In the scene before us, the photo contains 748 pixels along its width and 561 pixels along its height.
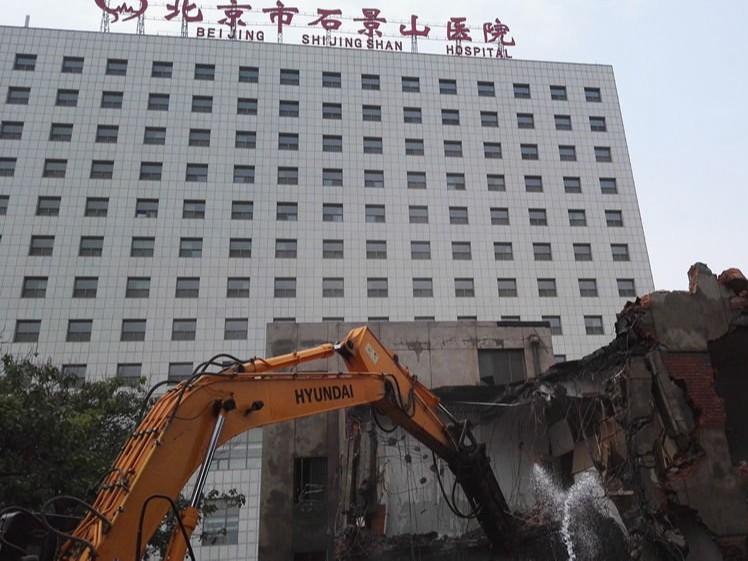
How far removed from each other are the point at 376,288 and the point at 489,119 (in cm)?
1583

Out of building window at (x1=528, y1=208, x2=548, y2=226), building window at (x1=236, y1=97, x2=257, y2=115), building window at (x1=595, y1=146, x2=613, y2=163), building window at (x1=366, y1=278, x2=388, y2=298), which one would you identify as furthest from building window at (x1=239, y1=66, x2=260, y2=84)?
building window at (x1=595, y1=146, x2=613, y2=163)

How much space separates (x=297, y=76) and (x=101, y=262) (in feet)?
60.5

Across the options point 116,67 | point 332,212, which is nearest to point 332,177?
point 332,212

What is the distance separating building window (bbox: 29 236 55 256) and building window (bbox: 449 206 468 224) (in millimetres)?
24839

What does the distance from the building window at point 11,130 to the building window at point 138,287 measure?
12.3 metres

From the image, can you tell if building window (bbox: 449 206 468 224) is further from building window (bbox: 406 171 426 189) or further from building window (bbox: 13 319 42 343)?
building window (bbox: 13 319 42 343)

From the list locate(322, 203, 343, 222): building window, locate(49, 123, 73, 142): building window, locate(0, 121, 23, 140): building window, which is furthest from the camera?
locate(322, 203, 343, 222): building window

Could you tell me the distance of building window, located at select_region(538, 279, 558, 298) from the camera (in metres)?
42.5

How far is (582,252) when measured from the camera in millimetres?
44250

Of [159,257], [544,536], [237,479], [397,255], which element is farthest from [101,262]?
[544,536]

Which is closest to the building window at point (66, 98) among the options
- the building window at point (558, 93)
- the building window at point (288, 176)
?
the building window at point (288, 176)

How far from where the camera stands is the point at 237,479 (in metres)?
35.1

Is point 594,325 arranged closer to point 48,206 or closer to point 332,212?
point 332,212

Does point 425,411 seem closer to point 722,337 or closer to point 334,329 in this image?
point 722,337
